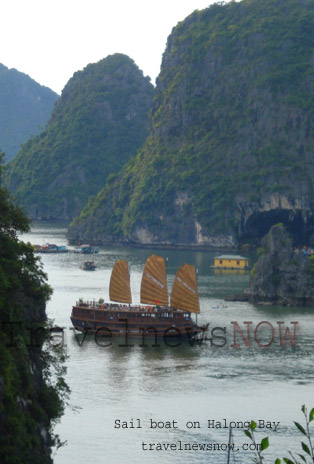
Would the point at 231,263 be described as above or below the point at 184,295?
above

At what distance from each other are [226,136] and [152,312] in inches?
4056

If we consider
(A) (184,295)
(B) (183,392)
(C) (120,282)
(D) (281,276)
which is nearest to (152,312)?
(A) (184,295)

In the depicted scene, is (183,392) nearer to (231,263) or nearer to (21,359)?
(21,359)

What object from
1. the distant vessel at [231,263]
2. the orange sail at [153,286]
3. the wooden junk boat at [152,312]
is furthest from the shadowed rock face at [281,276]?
the distant vessel at [231,263]

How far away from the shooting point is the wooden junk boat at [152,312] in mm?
75625

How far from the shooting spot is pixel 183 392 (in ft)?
186

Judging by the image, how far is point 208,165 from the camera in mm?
175750

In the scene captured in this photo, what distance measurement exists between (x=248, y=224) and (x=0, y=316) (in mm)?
127010

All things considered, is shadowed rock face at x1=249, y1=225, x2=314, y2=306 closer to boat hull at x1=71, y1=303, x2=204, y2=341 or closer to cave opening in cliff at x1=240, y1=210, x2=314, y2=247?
boat hull at x1=71, y1=303, x2=204, y2=341

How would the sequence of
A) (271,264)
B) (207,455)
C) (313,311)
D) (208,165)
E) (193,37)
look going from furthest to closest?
(193,37) → (208,165) → (271,264) → (313,311) → (207,455)

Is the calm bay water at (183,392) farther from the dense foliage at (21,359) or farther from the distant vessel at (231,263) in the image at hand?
the distant vessel at (231,263)

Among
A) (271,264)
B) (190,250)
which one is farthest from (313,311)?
(190,250)

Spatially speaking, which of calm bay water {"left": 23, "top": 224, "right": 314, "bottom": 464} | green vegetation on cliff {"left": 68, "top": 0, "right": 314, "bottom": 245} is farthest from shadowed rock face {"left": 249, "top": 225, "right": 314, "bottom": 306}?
green vegetation on cliff {"left": 68, "top": 0, "right": 314, "bottom": 245}

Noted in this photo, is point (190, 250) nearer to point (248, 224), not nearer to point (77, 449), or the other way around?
point (248, 224)
